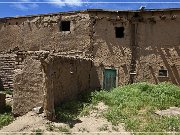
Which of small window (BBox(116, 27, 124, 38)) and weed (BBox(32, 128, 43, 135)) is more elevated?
small window (BBox(116, 27, 124, 38))

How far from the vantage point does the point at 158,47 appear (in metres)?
18.4

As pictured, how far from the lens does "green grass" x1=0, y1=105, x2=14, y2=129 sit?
12484mm

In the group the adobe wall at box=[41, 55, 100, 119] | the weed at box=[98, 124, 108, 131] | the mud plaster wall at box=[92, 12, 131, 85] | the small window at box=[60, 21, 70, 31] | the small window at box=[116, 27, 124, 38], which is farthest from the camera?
the small window at box=[60, 21, 70, 31]

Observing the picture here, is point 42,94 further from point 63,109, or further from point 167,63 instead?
point 167,63

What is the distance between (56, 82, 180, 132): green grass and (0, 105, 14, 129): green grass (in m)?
1.92

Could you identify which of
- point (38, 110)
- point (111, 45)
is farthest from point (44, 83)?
point (111, 45)

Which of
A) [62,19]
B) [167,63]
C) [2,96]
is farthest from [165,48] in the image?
[2,96]

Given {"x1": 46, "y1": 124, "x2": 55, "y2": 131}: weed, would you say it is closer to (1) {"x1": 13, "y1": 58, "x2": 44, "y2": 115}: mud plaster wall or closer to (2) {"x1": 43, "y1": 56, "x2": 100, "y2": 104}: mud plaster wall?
(2) {"x1": 43, "y1": 56, "x2": 100, "y2": 104}: mud plaster wall

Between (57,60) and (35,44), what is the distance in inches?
312

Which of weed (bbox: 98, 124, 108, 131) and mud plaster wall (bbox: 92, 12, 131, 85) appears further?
mud plaster wall (bbox: 92, 12, 131, 85)

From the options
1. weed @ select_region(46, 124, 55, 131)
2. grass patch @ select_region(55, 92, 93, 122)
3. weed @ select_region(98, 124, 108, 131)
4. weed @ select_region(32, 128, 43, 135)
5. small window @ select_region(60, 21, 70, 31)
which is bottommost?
weed @ select_region(98, 124, 108, 131)

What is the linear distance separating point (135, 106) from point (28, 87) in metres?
4.42

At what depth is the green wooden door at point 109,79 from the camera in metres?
18.8

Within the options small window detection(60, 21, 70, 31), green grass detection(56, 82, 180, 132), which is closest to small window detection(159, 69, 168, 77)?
green grass detection(56, 82, 180, 132)
